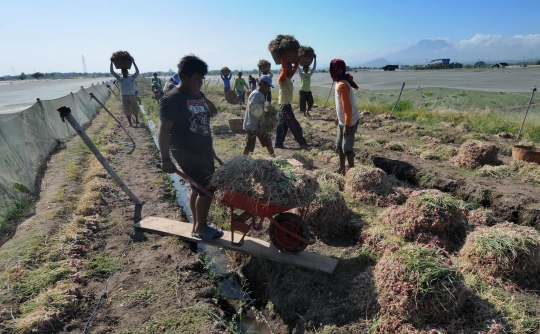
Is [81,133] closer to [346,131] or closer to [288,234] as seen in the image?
[288,234]

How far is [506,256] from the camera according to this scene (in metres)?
3.29

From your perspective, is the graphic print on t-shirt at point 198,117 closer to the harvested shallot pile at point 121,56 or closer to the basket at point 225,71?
the harvested shallot pile at point 121,56

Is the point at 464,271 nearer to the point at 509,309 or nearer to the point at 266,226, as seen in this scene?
the point at 509,309

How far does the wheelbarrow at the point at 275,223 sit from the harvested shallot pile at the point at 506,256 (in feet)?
5.59

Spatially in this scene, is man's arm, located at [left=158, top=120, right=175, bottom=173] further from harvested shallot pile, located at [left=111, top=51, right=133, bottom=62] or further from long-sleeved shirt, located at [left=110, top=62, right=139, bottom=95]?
long-sleeved shirt, located at [left=110, top=62, right=139, bottom=95]

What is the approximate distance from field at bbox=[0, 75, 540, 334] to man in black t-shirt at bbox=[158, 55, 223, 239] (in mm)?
1179

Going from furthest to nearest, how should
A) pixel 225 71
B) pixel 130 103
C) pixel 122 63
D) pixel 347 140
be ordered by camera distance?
pixel 225 71, pixel 130 103, pixel 122 63, pixel 347 140

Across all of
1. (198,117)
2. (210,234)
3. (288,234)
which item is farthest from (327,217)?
(198,117)

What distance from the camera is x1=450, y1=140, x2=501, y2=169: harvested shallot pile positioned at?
6.95 metres

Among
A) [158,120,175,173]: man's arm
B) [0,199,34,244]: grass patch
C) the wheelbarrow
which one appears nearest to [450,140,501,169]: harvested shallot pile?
the wheelbarrow

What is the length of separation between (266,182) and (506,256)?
2483 millimetres

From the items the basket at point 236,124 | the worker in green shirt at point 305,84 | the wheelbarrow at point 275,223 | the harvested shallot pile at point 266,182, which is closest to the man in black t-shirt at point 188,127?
the wheelbarrow at point 275,223

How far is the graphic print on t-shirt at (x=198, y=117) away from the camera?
3639 mm

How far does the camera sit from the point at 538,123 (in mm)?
9477
